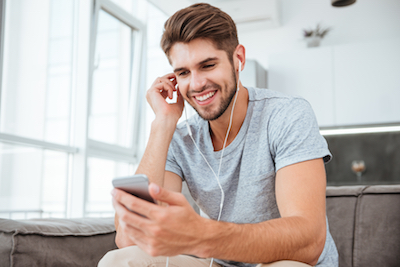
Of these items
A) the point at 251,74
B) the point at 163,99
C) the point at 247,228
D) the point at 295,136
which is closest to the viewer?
the point at 247,228

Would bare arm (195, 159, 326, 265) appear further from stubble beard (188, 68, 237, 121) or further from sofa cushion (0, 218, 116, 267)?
sofa cushion (0, 218, 116, 267)

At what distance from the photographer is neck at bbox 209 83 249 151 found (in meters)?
1.39

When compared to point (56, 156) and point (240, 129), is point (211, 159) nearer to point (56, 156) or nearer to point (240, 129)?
point (240, 129)

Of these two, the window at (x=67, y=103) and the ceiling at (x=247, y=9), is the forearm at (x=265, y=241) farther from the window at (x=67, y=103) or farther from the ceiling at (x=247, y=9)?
the ceiling at (x=247, y=9)

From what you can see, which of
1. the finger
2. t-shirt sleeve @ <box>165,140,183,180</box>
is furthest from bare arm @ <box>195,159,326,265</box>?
Result: t-shirt sleeve @ <box>165,140,183,180</box>

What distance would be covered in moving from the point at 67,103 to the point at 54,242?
6.38 ft

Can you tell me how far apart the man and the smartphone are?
0.05ft

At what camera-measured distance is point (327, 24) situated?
4.34 m

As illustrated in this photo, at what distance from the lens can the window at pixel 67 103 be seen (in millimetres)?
2447

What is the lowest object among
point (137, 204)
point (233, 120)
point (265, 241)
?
point (265, 241)

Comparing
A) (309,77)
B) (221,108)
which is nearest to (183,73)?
(221,108)

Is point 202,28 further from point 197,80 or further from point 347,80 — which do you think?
point 347,80

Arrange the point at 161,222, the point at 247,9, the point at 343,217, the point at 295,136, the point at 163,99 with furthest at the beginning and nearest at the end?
1. the point at 247,9
2. the point at 343,217
3. the point at 163,99
4. the point at 295,136
5. the point at 161,222

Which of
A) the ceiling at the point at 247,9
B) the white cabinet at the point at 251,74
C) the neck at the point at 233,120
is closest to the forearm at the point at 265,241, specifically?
the neck at the point at 233,120
